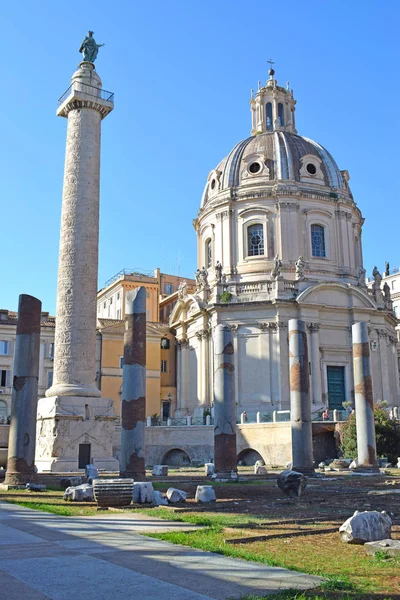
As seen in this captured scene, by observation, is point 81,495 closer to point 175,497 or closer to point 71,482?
point 175,497

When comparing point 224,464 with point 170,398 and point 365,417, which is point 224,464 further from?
point 170,398

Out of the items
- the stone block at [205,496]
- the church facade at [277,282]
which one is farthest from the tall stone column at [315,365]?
the stone block at [205,496]

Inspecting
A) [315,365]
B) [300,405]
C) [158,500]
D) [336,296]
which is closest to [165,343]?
[315,365]

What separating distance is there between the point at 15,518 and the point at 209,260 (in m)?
43.7

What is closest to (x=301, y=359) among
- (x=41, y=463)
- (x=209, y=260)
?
(x=41, y=463)

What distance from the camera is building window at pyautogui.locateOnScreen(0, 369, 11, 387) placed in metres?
55.3

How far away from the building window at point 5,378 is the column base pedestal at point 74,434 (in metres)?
29.1

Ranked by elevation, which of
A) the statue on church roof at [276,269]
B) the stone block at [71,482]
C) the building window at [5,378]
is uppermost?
the statue on church roof at [276,269]

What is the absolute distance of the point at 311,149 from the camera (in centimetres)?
5456

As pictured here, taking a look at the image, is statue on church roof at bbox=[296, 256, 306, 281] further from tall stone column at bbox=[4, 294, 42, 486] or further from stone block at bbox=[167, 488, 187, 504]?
stone block at bbox=[167, 488, 187, 504]

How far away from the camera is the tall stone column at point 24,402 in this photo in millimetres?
20703

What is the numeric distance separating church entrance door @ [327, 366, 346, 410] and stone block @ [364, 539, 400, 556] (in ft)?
129

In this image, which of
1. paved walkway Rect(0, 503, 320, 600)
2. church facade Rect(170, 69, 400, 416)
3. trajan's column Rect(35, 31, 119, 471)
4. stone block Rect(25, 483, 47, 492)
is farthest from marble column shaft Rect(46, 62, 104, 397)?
church facade Rect(170, 69, 400, 416)

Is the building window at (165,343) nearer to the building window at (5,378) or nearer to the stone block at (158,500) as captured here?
the building window at (5,378)
